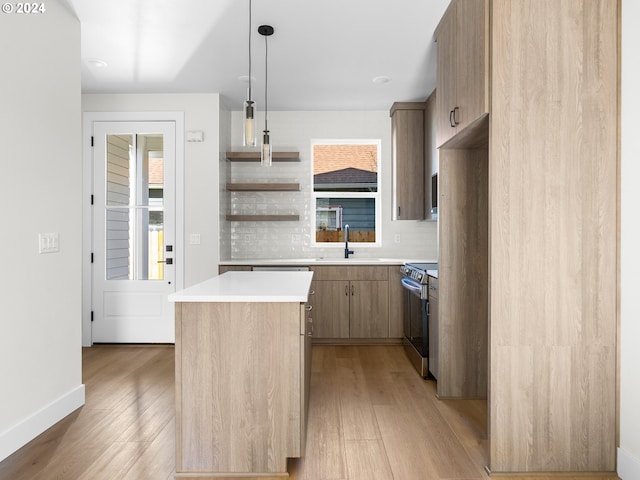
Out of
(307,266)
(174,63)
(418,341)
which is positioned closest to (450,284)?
(418,341)

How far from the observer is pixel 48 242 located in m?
2.60

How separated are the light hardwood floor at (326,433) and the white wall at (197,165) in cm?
121

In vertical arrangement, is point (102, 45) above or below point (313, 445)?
above

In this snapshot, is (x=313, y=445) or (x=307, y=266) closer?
(x=313, y=445)

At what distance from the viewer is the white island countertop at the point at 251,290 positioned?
6.50 feet

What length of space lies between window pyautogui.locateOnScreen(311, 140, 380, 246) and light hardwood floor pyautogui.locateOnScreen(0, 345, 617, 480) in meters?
1.89

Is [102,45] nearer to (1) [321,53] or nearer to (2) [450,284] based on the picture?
(1) [321,53]

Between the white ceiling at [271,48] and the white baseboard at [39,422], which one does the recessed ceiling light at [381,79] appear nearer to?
the white ceiling at [271,48]

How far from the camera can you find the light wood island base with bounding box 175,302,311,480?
2.03m

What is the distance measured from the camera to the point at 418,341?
144 inches

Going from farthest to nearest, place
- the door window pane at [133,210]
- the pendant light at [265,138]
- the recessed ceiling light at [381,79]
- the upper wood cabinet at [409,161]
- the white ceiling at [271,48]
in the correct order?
the upper wood cabinet at [409,161]
the door window pane at [133,210]
the recessed ceiling light at [381,79]
the white ceiling at [271,48]
the pendant light at [265,138]

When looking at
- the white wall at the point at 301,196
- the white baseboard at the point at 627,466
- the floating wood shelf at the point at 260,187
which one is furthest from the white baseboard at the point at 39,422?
the white baseboard at the point at 627,466

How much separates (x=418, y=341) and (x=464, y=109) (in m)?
2.03

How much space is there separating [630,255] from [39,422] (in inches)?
129
